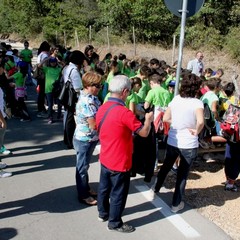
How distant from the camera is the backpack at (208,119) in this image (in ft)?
18.9

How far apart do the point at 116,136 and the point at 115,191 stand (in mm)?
633

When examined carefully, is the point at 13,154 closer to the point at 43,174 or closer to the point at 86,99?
the point at 43,174

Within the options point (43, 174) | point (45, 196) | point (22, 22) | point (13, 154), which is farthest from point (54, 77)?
point (22, 22)

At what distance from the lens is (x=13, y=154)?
661cm

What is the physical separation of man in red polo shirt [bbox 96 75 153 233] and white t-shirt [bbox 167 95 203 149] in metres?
0.79

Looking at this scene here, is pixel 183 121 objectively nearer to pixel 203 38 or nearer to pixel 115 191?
pixel 115 191

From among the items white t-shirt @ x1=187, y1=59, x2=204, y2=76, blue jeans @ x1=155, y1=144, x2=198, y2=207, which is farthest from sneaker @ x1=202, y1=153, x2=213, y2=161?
white t-shirt @ x1=187, y1=59, x2=204, y2=76

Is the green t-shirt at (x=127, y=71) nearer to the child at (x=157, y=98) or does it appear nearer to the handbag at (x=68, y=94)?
the handbag at (x=68, y=94)

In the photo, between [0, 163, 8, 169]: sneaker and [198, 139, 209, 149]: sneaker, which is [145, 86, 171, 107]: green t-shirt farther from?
[0, 163, 8, 169]: sneaker

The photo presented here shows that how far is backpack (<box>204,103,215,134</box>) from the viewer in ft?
18.9

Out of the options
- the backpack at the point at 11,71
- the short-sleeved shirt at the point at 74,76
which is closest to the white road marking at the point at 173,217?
the short-sleeved shirt at the point at 74,76

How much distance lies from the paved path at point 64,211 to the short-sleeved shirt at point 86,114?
0.94 metres

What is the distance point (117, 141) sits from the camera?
3754 mm

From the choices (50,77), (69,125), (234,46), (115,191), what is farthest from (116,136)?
(234,46)
